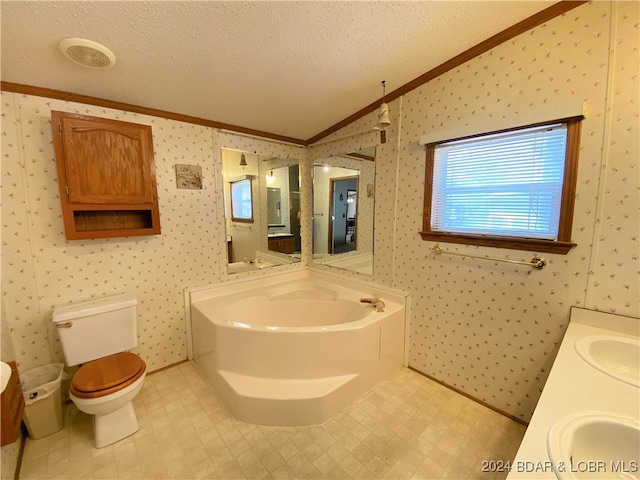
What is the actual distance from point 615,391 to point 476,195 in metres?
1.22

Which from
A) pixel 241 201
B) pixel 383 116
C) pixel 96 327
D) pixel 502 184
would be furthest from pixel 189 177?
pixel 502 184

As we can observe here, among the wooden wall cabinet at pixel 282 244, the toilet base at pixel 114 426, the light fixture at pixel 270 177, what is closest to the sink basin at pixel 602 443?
the toilet base at pixel 114 426

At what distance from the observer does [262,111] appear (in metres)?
2.23

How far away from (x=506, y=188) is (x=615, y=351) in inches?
39.4

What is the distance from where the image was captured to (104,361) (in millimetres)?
1716

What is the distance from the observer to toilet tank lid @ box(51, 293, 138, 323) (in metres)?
1.66

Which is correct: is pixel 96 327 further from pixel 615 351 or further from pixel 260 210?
pixel 615 351

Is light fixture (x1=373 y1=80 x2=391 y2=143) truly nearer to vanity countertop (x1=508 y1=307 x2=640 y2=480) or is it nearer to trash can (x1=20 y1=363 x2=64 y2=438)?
vanity countertop (x1=508 y1=307 x2=640 y2=480)

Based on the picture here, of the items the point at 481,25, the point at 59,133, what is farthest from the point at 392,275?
the point at 59,133

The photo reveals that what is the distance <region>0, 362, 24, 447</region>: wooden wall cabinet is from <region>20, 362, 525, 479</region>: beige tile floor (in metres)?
0.48

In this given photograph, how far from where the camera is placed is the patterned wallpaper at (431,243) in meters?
1.36

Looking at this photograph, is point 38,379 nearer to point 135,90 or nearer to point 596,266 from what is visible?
point 135,90

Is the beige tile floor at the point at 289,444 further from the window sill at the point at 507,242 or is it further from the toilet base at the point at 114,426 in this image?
the window sill at the point at 507,242

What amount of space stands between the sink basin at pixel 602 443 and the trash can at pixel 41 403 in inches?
97.8
